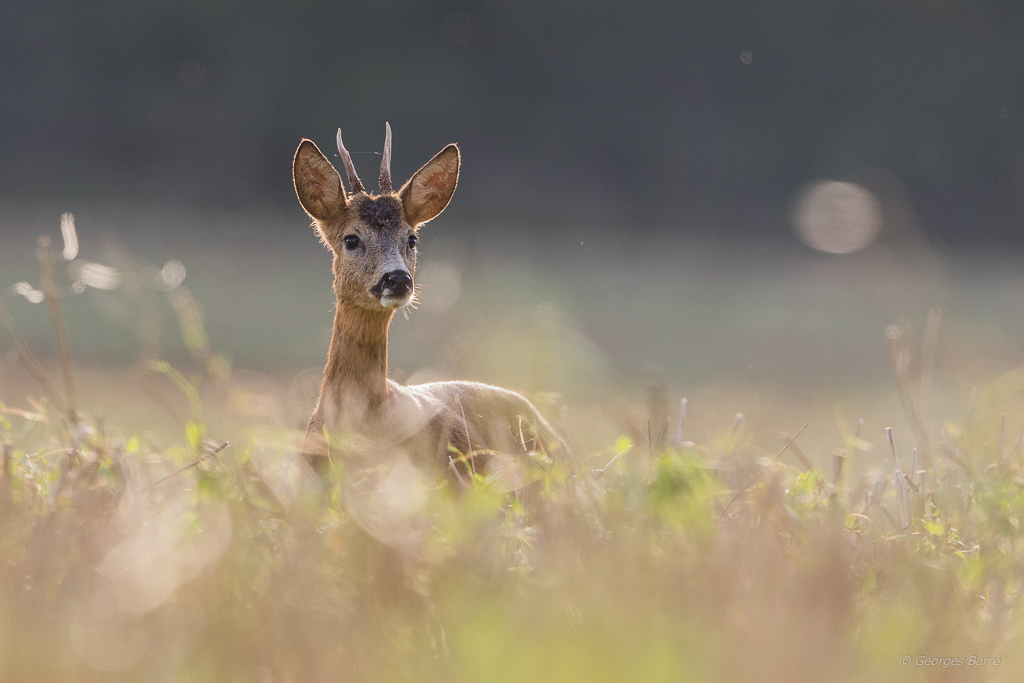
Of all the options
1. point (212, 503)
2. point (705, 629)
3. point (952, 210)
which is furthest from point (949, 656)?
point (952, 210)

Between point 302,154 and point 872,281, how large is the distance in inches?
746

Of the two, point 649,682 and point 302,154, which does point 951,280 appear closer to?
point 302,154

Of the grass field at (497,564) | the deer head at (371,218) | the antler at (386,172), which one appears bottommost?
the grass field at (497,564)

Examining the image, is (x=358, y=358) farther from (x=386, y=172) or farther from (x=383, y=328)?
(x=386, y=172)

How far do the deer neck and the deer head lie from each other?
69mm

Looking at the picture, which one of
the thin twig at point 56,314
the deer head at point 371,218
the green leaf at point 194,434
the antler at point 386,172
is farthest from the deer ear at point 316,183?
the green leaf at point 194,434

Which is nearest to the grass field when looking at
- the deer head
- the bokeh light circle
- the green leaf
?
the green leaf

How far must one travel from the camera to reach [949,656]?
2.53 m

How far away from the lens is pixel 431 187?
6.28 m

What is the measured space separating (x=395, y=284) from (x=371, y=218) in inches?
24.9

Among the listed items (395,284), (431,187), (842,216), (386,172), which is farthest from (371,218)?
(842,216)

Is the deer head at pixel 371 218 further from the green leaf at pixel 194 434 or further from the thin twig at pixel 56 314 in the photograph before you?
the green leaf at pixel 194 434

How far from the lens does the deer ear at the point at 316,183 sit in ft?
19.5

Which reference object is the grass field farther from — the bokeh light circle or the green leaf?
the bokeh light circle
